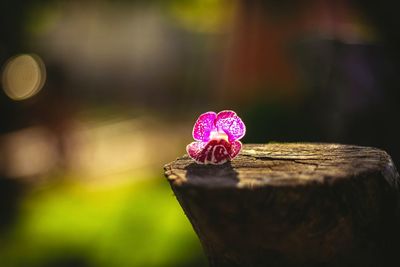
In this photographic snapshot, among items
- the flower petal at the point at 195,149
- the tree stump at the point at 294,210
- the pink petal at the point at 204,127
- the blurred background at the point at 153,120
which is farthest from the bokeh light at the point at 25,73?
the tree stump at the point at 294,210

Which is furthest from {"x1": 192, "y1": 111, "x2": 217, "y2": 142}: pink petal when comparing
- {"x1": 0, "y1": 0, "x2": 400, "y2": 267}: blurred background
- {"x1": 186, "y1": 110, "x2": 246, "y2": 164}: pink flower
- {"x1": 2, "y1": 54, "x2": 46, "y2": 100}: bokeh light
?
{"x1": 2, "y1": 54, "x2": 46, "y2": 100}: bokeh light

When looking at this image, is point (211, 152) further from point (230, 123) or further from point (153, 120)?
point (153, 120)

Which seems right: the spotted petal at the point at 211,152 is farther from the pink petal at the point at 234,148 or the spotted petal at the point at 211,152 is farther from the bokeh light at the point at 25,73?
the bokeh light at the point at 25,73

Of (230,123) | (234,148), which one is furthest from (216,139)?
(230,123)

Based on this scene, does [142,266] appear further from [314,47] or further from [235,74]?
[235,74]

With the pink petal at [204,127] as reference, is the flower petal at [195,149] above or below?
below

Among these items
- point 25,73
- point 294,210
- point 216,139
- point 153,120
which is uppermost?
point 216,139

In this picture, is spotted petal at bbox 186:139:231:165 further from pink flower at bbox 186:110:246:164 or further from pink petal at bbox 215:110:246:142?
pink petal at bbox 215:110:246:142
